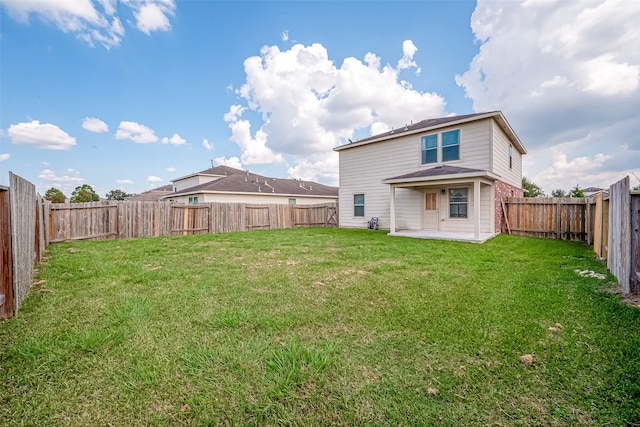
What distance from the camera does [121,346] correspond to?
8.39ft

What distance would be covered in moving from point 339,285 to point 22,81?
13.7 m

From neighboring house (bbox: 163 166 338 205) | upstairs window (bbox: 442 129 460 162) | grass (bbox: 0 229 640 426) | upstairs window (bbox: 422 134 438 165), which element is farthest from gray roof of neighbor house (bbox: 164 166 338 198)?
grass (bbox: 0 229 640 426)

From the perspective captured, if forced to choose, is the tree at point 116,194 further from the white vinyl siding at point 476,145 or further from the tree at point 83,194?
the white vinyl siding at point 476,145

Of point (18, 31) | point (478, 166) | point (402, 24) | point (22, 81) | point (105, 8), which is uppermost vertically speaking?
point (402, 24)

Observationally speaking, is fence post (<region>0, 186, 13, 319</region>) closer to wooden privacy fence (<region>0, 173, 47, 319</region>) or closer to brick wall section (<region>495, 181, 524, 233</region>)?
wooden privacy fence (<region>0, 173, 47, 319</region>)

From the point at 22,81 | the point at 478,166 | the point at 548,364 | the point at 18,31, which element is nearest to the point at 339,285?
the point at 548,364

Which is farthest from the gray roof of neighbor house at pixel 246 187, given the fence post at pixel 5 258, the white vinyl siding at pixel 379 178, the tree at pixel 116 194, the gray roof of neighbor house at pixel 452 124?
the tree at pixel 116 194

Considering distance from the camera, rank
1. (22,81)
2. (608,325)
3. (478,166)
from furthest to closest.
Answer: (478,166)
(22,81)
(608,325)

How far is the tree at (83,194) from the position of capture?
35906 millimetres

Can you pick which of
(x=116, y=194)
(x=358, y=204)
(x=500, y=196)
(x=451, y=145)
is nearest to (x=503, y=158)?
(x=500, y=196)

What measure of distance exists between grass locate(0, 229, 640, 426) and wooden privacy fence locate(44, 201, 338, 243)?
7.03m

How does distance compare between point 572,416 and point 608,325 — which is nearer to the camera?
point 572,416

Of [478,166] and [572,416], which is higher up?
[478,166]

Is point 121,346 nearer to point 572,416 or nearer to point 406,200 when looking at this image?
point 572,416
